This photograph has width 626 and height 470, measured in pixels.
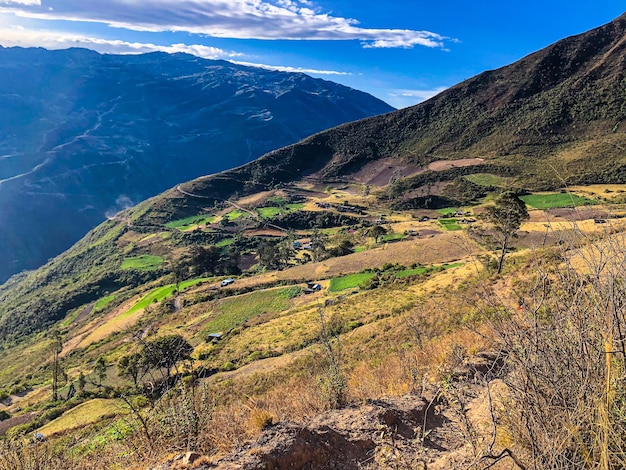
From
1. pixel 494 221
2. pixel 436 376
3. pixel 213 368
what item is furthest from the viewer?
pixel 494 221

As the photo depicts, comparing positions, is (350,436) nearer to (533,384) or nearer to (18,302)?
(533,384)

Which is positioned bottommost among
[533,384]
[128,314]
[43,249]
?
[43,249]

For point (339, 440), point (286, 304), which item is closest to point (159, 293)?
point (286, 304)

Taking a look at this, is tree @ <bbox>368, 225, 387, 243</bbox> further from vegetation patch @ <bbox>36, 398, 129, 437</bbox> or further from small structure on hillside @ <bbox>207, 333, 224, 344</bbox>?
vegetation patch @ <bbox>36, 398, 129, 437</bbox>

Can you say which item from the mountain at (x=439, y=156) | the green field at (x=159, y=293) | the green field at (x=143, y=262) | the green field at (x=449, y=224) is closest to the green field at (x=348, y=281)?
the green field at (x=449, y=224)

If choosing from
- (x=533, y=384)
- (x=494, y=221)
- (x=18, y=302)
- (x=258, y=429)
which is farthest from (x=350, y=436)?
(x=18, y=302)

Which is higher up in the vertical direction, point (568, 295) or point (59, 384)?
point (568, 295)
